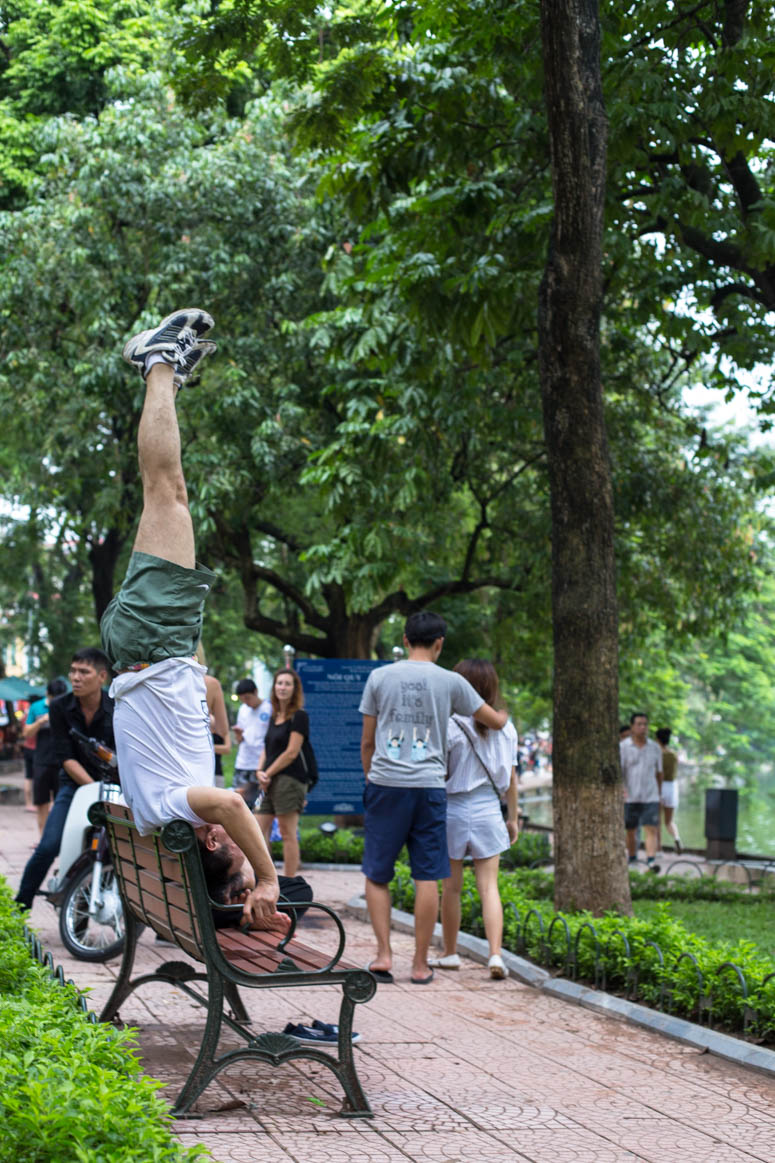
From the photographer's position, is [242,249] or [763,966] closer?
[763,966]

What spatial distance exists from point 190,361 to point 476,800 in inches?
158

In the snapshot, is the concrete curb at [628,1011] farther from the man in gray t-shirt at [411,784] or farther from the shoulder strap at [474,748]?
the shoulder strap at [474,748]

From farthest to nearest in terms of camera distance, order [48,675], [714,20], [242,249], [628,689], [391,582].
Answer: [48,675]
[628,689]
[242,249]
[391,582]
[714,20]

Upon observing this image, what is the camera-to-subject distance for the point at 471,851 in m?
8.28

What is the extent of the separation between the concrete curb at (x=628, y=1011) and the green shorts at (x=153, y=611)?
301 centimetres

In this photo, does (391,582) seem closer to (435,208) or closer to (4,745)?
(435,208)

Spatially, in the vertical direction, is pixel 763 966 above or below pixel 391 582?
below

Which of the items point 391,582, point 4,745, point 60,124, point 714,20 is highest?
point 60,124

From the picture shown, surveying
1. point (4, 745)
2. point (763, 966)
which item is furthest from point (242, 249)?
point (4, 745)

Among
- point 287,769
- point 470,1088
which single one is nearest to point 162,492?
point 470,1088

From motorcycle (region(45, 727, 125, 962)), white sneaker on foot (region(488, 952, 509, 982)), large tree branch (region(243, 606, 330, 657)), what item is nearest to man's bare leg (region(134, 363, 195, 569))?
motorcycle (region(45, 727, 125, 962))

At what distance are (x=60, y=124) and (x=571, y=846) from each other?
14783 millimetres

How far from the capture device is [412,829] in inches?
305

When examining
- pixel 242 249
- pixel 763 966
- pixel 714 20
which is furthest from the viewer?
pixel 242 249
